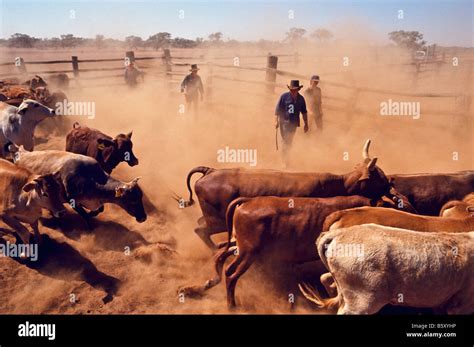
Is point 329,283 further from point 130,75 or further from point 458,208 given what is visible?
point 130,75

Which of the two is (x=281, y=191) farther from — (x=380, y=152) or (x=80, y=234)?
(x=380, y=152)

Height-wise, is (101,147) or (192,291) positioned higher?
(101,147)

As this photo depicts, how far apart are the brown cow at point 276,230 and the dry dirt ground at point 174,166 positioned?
62cm

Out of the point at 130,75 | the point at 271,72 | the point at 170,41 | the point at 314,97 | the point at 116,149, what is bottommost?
the point at 116,149

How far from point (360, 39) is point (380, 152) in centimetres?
1960

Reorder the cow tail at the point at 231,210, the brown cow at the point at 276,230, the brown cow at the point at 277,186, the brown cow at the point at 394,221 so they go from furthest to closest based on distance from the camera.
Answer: the brown cow at the point at 277,186, the cow tail at the point at 231,210, the brown cow at the point at 276,230, the brown cow at the point at 394,221

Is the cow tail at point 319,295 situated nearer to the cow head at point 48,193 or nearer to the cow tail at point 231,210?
the cow tail at point 231,210

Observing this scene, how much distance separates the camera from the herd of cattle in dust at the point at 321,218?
3885 millimetres

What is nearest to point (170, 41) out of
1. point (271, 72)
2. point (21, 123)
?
point (271, 72)

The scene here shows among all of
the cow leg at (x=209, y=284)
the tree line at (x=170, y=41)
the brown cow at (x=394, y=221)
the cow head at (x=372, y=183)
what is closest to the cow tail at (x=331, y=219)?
the brown cow at (x=394, y=221)

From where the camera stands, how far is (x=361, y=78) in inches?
706

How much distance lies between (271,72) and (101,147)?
7.03m

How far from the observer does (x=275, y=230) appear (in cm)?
468

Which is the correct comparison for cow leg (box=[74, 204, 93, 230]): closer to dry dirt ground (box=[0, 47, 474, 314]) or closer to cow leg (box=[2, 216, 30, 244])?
dry dirt ground (box=[0, 47, 474, 314])
